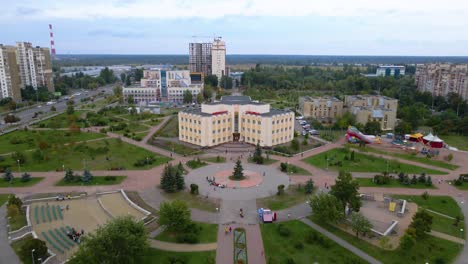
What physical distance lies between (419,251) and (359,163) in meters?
24.2

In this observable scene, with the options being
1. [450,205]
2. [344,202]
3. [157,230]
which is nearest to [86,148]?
[157,230]

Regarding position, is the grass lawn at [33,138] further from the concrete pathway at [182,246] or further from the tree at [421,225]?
the tree at [421,225]

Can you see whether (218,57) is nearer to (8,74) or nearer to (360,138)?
(8,74)

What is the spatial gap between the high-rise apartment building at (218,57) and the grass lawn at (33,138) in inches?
4009

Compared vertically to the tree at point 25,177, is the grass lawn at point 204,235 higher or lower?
lower

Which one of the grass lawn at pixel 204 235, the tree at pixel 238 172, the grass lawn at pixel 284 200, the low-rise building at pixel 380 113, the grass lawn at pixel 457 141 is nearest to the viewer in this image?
the grass lawn at pixel 204 235

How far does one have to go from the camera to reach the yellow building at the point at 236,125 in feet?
198

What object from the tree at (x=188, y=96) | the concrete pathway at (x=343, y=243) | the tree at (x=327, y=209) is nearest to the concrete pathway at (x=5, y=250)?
the concrete pathway at (x=343, y=243)

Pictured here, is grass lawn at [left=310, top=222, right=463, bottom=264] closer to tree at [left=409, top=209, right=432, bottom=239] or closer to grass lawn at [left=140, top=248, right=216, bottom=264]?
tree at [left=409, top=209, right=432, bottom=239]

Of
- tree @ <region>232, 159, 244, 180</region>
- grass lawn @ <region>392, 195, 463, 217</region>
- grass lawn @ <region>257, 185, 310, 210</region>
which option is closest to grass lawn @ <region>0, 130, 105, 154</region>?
tree @ <region>232, 159, 244, 180</region>

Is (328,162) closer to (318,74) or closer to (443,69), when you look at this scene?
(443,69)

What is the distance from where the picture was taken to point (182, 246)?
2925cm

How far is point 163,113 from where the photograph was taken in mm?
94500

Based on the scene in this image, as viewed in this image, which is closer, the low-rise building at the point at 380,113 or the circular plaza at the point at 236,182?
the circular plaza at the point at 236,182
